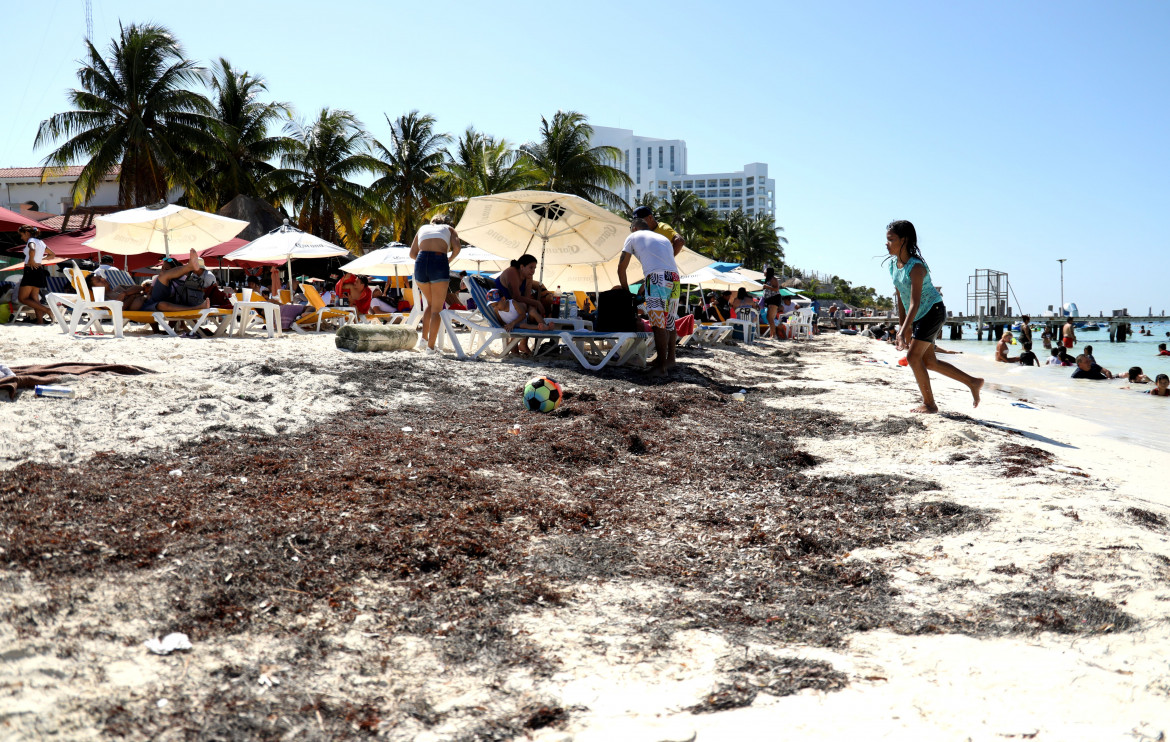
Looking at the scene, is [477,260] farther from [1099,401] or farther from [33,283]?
[1099,401]

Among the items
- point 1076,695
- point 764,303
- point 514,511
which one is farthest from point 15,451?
point 764,303

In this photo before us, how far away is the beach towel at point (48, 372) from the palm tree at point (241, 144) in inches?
994

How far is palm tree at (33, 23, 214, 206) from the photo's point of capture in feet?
82.8

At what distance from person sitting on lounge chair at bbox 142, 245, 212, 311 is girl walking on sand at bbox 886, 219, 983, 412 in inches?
328

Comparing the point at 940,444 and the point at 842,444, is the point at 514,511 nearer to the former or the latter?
the point at 842,444

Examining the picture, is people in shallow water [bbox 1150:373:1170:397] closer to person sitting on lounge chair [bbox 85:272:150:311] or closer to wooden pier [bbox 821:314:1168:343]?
person sitting on lounge chair [bbox 85:272:150:311]

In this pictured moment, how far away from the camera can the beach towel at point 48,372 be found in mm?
4262

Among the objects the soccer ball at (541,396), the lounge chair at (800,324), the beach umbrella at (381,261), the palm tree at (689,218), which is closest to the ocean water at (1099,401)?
the soccer ball at (541,396)

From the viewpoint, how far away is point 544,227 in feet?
32.1

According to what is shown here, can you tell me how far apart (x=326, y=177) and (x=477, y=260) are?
16.3m

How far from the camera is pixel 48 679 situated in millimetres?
1717

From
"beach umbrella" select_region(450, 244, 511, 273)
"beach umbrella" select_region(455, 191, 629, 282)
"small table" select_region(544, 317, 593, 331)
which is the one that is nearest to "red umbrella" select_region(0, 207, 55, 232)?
"beach umbrella" select_region(450, 244, 511, 273)

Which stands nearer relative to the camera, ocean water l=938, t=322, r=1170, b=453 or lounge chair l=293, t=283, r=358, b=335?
ocean water l=938, t=322, r=1170, b=453

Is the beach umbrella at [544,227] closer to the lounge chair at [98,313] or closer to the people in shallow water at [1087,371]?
the lounge chair at [98,313]
